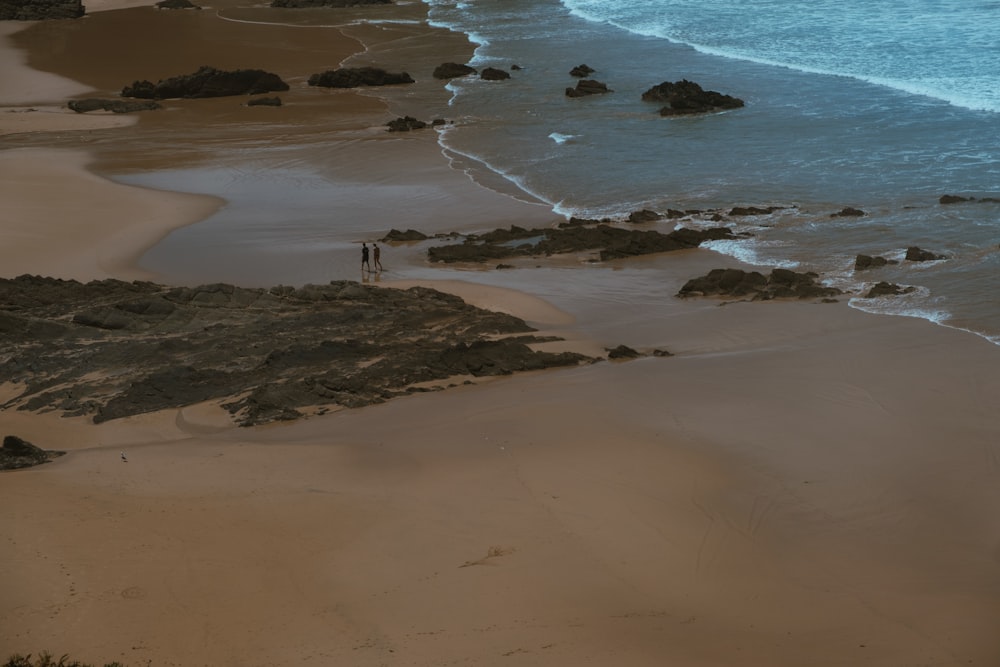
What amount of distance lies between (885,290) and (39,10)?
40.7 meters

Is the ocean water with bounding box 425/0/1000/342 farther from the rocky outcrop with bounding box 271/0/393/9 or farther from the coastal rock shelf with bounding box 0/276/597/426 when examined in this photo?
the rocky outcrop with bounding box 271/0/393/9

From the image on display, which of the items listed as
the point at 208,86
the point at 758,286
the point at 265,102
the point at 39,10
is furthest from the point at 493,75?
the point at 39,10

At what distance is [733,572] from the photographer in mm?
8008

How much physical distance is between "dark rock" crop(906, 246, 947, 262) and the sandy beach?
87.3 inches

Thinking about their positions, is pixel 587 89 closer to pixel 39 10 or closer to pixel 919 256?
pixel 919 256

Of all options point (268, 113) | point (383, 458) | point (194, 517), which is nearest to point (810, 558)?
point (383, 458)

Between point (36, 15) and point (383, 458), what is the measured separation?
4189 cm

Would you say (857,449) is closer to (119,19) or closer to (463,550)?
(463,550)

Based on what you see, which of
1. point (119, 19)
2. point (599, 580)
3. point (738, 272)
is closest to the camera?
point (599, 580)

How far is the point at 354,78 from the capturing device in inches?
1251

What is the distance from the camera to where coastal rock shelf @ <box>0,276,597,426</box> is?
11164 mm

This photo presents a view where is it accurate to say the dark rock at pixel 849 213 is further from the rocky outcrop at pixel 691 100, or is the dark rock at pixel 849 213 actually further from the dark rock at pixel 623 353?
the rocky outcrop at pixel 691 100

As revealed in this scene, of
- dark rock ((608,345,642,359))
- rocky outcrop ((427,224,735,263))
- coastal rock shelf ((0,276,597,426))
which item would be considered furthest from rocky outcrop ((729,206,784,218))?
dark rock ((608,345,642,359))

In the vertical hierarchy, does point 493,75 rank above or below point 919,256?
above
